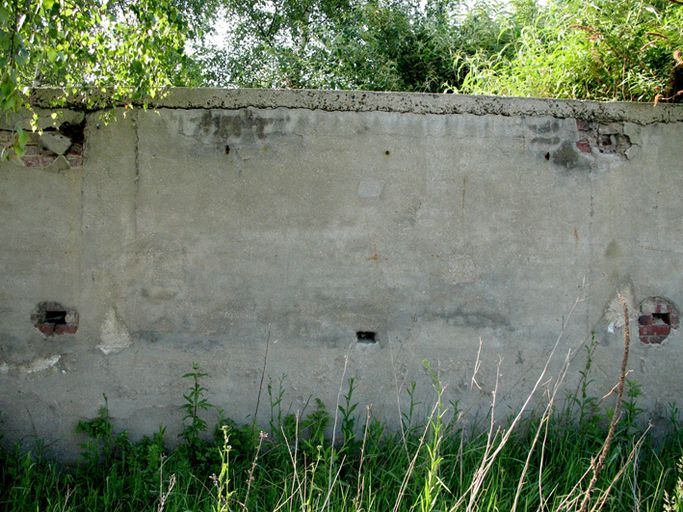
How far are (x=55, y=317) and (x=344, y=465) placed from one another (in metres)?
1.87

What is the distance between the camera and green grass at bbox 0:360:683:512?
3289mm

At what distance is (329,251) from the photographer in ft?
13.0

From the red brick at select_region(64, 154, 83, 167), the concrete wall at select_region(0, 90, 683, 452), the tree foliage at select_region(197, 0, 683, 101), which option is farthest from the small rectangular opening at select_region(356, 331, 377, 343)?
the tree foliage at select_region(197, 0, 683, 101)

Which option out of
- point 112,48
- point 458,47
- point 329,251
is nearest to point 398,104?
point 329,251

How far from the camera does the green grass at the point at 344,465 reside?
329cm

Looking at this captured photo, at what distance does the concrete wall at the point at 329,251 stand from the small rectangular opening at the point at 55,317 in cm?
2

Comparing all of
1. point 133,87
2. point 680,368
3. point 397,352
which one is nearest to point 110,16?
point 133,87

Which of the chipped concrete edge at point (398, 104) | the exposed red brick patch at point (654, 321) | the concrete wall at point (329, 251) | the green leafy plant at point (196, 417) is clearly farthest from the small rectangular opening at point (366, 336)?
the exposed red brick patch at point (654, 321)

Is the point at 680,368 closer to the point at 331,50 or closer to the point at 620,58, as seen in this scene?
the point at 620,58

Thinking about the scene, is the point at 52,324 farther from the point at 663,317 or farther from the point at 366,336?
the point at 663,317

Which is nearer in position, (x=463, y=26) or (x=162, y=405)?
(x=162, y=405)

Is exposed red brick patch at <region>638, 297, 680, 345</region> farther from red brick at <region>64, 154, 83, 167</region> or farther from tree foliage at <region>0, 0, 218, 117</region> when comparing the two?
red brick at <region>64, 154, 83, 167</region>

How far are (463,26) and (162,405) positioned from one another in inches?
234

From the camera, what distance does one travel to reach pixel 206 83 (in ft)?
30.4
